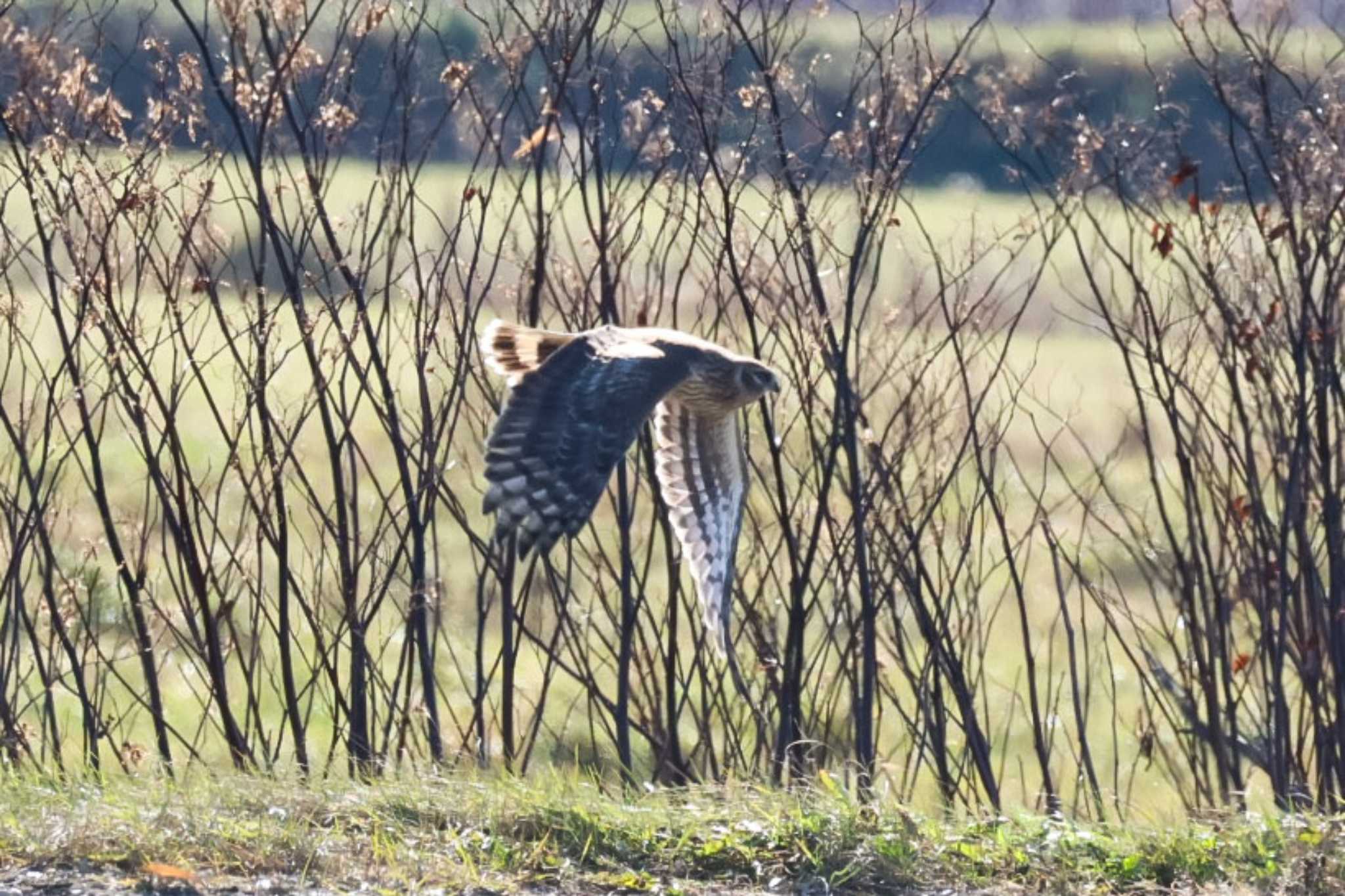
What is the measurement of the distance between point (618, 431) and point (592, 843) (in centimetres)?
130

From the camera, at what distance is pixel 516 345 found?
261 inches

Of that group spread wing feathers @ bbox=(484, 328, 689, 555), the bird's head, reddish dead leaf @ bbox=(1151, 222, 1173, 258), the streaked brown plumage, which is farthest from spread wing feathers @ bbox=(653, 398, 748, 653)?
reddish dead leaf @ bbox=(1151, 222, 1173, 258)

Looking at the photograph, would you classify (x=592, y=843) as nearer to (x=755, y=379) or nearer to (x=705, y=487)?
(x=755, y=379)

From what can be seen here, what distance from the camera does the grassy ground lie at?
4.80 meters

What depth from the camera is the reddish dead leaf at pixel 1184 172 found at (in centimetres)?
718

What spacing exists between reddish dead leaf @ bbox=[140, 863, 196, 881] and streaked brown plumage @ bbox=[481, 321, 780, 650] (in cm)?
148

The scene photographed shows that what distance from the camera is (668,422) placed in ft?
24.0

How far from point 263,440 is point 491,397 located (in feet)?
3.16

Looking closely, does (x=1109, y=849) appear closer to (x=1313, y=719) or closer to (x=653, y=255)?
(x=1313, y=719)

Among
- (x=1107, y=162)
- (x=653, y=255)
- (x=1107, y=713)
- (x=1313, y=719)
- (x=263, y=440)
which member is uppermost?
(x=1107, y=162)

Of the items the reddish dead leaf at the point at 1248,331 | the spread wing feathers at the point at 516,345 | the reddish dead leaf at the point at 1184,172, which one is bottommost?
the spread wing feathers at the point at 516,345

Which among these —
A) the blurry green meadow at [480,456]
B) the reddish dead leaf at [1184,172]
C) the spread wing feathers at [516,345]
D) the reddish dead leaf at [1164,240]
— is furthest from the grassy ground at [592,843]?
the reddish dead leaf at [1184,172]

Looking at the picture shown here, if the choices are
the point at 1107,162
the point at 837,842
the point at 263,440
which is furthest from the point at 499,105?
the point at 837,842

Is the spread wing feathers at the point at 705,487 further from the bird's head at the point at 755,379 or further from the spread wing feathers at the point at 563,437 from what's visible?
the spread wing feathers at the point at 563,437
